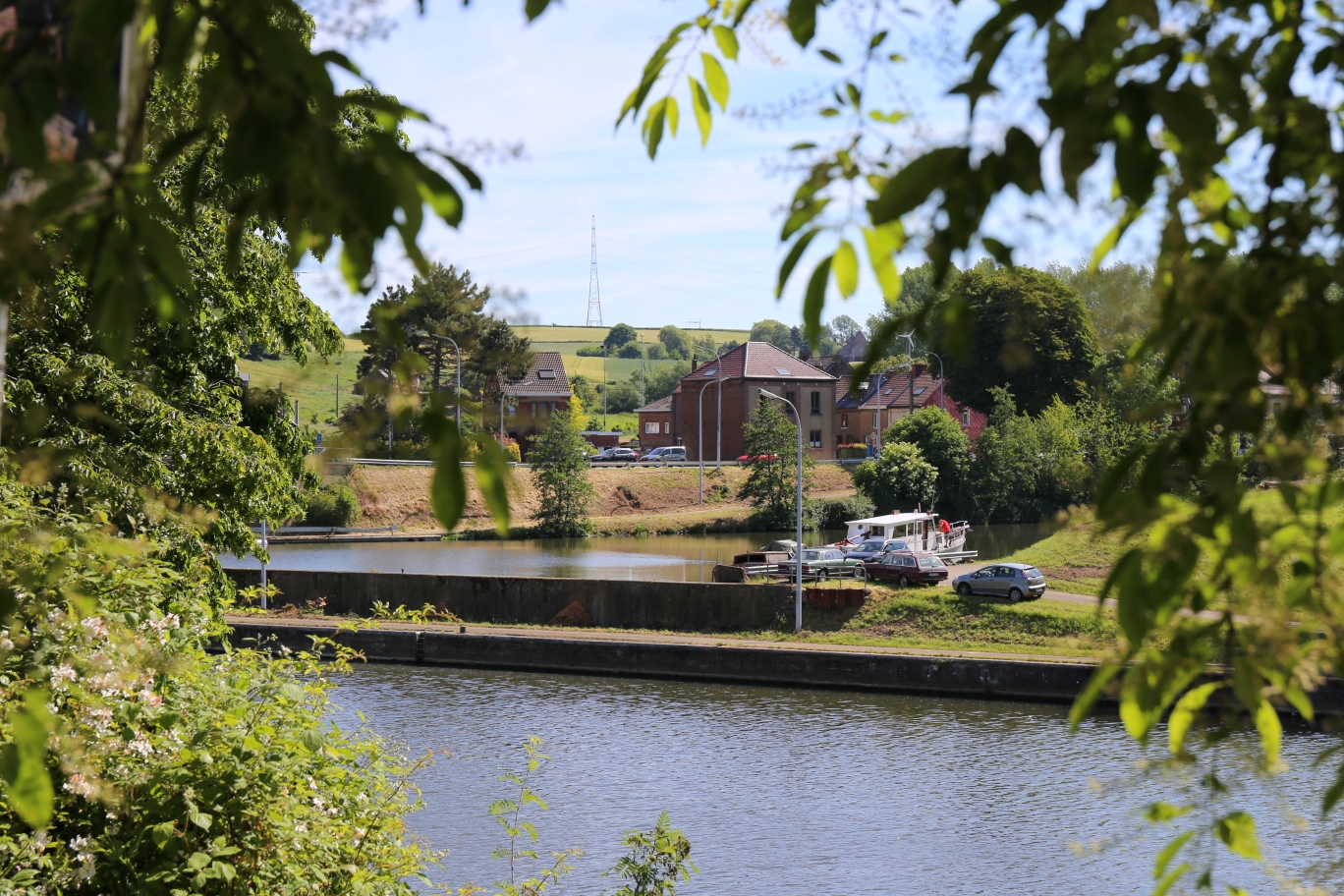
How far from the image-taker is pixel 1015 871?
50.6ft

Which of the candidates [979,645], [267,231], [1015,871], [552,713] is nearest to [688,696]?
[552,713]

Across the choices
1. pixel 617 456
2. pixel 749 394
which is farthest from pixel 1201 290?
pixel 617 456

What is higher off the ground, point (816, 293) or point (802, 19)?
point (802, 19)

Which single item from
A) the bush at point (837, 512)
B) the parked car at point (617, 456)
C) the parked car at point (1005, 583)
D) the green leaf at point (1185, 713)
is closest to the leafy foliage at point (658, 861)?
the green leaf at point (1185, 713)

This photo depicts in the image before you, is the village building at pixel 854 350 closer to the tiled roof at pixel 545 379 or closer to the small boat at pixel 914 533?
Result: the tiled roof at pixel 545 379

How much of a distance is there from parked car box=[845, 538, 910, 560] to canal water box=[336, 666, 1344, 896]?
37.2 feet

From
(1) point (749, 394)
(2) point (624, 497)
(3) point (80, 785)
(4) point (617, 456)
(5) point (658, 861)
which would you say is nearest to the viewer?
(3) point (80, 785)

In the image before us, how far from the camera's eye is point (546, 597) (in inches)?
1326

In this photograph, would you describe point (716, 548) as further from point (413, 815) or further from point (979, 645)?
point (413, 815)

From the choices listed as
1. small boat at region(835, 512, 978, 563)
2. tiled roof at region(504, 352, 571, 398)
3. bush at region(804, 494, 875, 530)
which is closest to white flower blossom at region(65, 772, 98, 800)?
small boat at region(835, 512, 978, 563)

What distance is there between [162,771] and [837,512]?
55011 mm

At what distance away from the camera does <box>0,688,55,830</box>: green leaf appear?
1531 mm

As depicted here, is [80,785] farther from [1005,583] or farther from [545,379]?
[545,379]

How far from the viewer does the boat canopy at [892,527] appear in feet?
136
